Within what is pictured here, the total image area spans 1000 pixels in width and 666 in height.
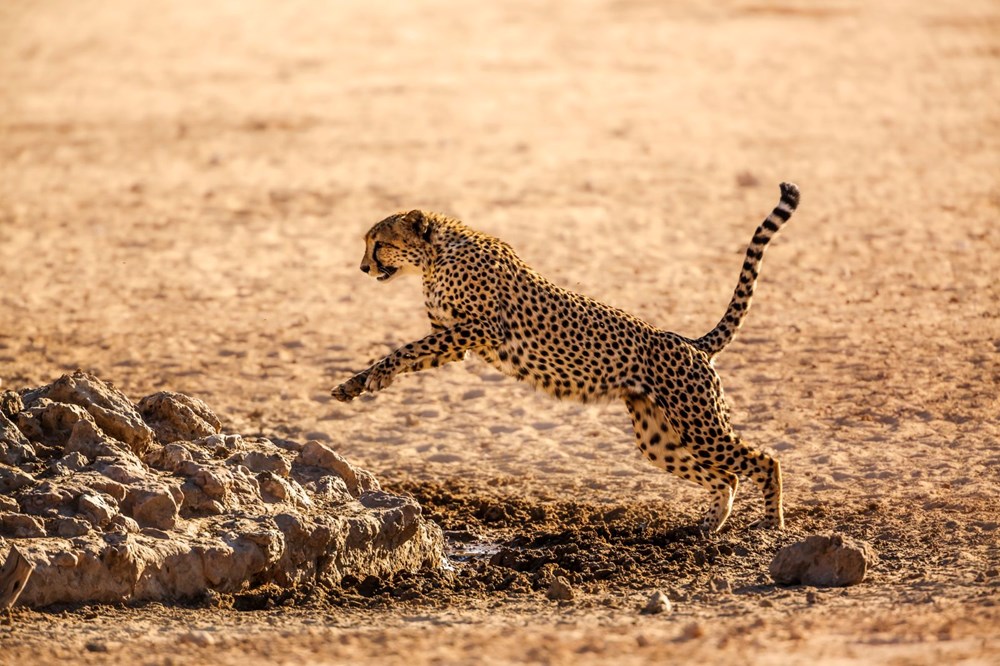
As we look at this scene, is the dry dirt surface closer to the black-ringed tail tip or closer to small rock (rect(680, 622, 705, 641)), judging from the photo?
small rock (rect(680, 622, 705, 641))

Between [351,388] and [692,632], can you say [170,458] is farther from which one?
[692,632]

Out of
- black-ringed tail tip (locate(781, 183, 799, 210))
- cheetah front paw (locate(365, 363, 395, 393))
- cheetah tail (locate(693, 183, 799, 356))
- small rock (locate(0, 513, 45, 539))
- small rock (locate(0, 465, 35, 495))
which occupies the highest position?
black-ringed tail tip (locate(781, 183, 799, 210))

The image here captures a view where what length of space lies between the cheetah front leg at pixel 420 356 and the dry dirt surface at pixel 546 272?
0.97m

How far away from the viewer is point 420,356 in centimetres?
803

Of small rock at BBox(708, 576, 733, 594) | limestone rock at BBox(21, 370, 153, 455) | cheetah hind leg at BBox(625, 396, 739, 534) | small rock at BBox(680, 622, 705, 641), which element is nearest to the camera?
small rock at BBox(680, 622, 705, 641)

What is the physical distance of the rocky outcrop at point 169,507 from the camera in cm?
672

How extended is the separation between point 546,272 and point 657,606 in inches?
271

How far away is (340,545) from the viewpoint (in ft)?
24.2

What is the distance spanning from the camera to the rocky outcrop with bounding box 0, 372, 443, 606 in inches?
265

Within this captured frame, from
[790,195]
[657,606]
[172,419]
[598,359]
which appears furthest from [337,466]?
[790,195]

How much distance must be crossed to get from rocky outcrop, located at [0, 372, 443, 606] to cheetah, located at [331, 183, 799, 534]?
61cm

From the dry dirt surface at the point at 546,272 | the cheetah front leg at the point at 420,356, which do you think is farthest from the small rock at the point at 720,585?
the cheetah front leg at the point at 420,356

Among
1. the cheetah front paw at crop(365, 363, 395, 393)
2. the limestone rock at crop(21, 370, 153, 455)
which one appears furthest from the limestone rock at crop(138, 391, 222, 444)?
the cheetah front paw at crop(365, 363, 395, 393)

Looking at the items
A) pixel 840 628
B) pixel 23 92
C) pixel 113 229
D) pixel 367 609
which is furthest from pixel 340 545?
pixel 23 92
